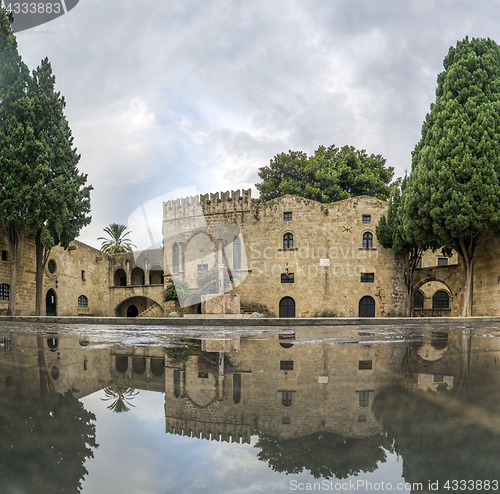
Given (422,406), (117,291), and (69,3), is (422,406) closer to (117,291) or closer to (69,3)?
(69,3)

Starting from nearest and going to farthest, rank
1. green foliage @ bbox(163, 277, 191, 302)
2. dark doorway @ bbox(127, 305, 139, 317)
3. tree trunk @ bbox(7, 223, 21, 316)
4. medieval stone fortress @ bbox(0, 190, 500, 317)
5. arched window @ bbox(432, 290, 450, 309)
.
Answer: tree trunk @ bbox(7, 223, 21, 316)
medieval stone fortress @ bbox(0, 190, 500, 317)
green foliage @ bbox(163, 277, 191, 302)
arched window @ bbox(432, 290, 450, 309)
dark doorway @ bbox(127, 305, 139, 317)

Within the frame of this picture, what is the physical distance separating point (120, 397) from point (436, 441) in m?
1.59

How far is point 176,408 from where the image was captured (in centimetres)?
189

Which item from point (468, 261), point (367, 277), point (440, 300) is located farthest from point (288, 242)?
point (440, 300)

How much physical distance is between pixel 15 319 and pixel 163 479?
17099mm

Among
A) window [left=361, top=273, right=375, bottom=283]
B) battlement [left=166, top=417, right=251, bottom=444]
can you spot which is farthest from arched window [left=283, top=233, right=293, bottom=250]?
battlement [left=166, top=417, right=251, bottom=444]

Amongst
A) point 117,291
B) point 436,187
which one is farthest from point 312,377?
point 117,291

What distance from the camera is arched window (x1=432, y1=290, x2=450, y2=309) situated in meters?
29.9

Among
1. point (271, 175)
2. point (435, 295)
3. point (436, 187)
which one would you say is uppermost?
point (271, 175)

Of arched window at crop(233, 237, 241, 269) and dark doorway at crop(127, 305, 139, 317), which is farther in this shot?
dark doorway at crop(127, 305, 139, 317)

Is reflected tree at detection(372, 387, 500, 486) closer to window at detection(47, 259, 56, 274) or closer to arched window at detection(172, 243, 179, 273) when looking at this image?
arched window at detection(172, 243, 179, 273)

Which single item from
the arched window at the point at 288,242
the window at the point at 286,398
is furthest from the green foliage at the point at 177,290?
the window at the point at 286,398

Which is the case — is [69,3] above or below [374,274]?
above

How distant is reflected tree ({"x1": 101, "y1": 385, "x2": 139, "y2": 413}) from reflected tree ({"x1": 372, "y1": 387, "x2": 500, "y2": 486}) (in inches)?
48.0
